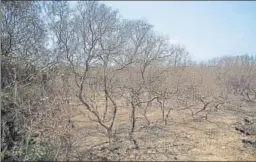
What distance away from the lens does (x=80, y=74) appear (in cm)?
1316

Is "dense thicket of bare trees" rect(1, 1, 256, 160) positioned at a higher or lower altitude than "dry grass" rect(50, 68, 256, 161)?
higher

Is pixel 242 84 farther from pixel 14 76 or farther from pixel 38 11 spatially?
pixel 14 76

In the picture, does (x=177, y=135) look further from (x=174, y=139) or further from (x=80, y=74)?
(x=80, y=74)

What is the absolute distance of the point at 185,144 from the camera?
9398 millimetres

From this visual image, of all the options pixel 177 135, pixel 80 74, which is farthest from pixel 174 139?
pixel 80 74

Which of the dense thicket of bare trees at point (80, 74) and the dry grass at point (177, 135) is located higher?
the dense thicket of bare trees at point (80, 74)

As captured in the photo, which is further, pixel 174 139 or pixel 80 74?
pixel 80 74

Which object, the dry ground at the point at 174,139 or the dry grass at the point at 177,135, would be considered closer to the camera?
the dry ground at the point at 174,139

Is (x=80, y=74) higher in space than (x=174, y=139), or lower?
higher

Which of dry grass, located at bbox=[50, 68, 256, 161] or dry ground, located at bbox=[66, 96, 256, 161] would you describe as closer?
dry ground, located at bbox=[66, 96, 256, 161]

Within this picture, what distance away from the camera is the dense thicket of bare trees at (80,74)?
773 cm

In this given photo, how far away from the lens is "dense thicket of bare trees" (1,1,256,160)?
7730 mm

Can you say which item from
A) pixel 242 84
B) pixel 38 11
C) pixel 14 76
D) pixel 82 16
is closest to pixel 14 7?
pixel 38 11

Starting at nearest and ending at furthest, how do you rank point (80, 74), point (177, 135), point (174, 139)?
point (174, 139)
point (177, 135)
point (80, 74)
